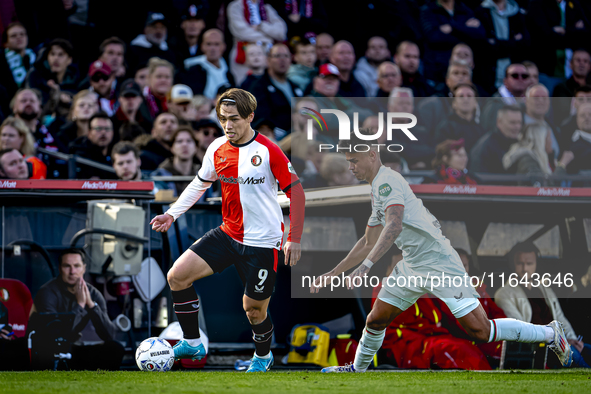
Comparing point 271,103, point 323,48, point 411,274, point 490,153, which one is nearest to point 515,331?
point 411,274

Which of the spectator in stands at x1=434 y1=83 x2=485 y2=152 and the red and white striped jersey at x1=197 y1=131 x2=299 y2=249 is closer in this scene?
the red and white striped jersey at x1=197 y1=131 x2=299 y2=249

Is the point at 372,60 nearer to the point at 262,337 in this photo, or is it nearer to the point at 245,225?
the point at 245,225

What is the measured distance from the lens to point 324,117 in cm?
796

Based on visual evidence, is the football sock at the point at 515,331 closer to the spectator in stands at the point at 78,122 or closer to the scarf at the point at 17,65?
the spectator in stands at the point at 78,122

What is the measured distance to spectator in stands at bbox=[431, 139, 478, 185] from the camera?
7.79 metres

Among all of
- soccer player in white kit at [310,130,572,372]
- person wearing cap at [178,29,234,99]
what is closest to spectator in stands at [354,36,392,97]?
person wearing cap at [178,29,234,99]

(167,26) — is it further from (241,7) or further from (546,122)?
(546,122)

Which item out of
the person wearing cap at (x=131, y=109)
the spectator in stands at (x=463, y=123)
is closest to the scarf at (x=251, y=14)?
the person wearing cap at (x=131, y=109)

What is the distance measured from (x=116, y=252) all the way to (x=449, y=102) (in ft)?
14.4

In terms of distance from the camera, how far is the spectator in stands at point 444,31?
11.5 meters

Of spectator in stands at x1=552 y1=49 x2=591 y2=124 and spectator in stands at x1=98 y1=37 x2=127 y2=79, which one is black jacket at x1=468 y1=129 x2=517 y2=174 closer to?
spectator in stands at x1=552 y1=49 x2=591 y2=124

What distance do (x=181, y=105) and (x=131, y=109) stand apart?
709 mm

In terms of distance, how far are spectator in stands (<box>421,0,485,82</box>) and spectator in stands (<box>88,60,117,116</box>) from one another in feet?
15.4

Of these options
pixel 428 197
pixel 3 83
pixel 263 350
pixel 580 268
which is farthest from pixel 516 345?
pixel 3 83
